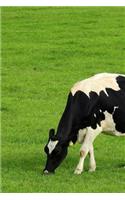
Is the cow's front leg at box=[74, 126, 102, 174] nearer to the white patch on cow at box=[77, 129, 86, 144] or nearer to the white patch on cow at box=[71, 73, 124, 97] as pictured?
the white patch on cow at box=[77, 129, 86, 144]

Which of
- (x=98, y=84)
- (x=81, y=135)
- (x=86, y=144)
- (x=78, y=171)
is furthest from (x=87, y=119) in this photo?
(x=78, y=171)

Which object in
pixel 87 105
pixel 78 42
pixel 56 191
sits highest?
pixel 78 42

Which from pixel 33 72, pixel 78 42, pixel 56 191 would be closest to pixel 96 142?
pixel 56 191

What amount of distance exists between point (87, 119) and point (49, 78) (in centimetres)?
1047

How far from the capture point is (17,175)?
15.9m

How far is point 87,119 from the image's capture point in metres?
16.2

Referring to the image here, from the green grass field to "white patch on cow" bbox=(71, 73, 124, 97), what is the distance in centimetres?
144

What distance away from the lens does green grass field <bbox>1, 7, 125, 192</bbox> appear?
1580cm

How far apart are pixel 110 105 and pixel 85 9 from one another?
19.9 meters

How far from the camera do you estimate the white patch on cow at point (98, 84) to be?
16.3m

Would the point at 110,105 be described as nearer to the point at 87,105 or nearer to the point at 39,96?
the point at 87,105

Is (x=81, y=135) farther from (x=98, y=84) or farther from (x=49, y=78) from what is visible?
(x=49, y=78)

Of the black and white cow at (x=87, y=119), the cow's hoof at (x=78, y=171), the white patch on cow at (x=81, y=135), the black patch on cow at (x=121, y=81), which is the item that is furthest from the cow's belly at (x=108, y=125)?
the cow's hoof at (x=78, y=171)

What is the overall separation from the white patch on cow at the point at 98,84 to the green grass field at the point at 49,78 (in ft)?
4.74
